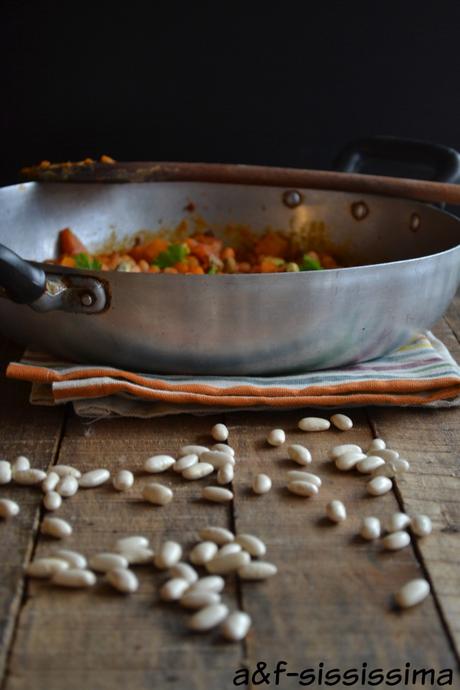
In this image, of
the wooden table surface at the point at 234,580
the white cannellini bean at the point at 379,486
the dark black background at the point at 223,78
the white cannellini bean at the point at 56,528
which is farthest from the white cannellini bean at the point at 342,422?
the dark black background at the point at 223,78

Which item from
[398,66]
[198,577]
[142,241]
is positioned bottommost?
[142,241]

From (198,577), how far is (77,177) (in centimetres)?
81

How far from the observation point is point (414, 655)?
613 mm

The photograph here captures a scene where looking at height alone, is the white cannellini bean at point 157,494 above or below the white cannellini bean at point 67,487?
above

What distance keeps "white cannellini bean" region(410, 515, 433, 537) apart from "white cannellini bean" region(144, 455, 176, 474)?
248 millimetres

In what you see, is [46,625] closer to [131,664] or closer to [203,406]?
[131,664]

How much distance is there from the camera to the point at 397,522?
0.76 metres

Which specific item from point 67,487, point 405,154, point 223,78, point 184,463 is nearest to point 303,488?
point 184,463

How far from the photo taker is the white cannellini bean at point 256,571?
682 mm

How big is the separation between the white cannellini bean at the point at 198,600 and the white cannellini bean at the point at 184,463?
0.20 metres

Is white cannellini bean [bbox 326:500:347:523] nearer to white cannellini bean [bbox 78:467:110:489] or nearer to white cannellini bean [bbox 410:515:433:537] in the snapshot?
white cannellini bean [bbox 410:515:433:537]

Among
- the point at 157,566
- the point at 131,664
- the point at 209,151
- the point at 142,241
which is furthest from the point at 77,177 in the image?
the point at 131,664

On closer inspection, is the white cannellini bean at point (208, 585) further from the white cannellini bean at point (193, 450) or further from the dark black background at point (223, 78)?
the dark black background at point (223, 78)

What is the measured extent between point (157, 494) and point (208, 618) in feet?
0.59
